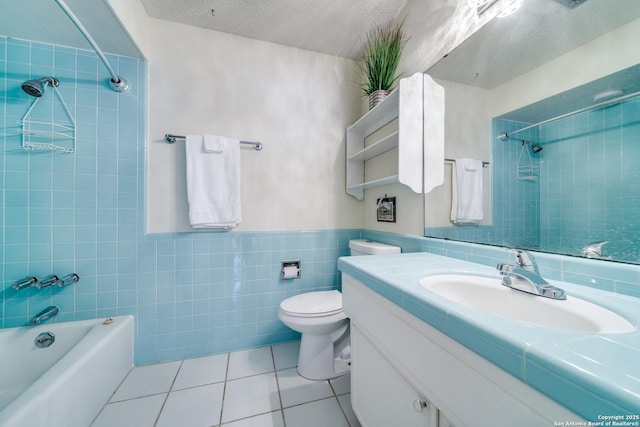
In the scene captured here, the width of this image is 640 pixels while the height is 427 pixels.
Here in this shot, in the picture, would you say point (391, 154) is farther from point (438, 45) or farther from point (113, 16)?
point (113, 16)

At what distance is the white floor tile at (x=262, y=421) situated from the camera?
1091 mm

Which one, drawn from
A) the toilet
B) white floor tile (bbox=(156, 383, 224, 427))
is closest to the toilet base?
the toilet

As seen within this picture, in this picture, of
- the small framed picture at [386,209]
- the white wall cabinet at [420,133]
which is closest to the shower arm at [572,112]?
the white wall cabinet at [420,133]

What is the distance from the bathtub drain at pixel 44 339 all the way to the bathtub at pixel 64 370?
0.07 ft

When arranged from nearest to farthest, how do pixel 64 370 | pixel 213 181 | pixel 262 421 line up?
pixel 64 370
pixel 262 421
pixel 213 181

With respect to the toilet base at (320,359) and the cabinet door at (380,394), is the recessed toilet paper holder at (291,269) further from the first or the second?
the cabinet door at (380,394)

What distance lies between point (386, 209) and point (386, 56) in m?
0.99

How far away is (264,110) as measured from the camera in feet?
5.69

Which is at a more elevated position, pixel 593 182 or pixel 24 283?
pixel 593 182

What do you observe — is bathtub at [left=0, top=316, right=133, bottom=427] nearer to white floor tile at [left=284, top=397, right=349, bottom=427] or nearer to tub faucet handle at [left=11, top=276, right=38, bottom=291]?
tub faucet handle at [left=11, top=276, right=38, bottom=291]

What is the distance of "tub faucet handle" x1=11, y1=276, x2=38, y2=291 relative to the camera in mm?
1293

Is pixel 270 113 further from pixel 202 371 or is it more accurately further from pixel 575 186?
pixel 202 371

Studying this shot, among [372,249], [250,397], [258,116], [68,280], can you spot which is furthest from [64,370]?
[258,116]

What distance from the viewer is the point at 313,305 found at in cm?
141
